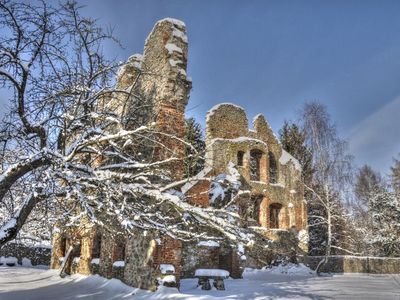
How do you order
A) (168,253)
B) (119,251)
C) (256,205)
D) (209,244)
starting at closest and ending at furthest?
1. (168,253)
2. (119,251)
3. (209,244)
4. (256,205)

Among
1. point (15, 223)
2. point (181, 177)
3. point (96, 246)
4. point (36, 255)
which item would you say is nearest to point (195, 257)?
point (96, 246)

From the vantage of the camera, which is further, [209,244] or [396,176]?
[396,176]

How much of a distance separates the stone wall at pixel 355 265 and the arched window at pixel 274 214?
2773 millimetres

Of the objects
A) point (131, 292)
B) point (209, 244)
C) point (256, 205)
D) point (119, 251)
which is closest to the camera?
point (131, 292)

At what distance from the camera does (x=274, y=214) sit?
75.0 feet

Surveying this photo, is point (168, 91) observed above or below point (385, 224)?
above

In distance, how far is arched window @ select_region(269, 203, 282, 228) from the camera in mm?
22666

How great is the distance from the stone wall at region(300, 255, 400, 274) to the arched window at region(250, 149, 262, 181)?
19.0 feet

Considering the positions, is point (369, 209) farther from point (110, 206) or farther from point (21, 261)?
point (110, 206)

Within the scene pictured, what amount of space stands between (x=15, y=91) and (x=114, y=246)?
233 inches

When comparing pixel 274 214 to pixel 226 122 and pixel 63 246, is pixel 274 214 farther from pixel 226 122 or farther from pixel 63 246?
pixel 63 246

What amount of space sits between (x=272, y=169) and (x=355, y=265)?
760cm

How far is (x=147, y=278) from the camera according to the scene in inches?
333

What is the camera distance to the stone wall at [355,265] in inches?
890
